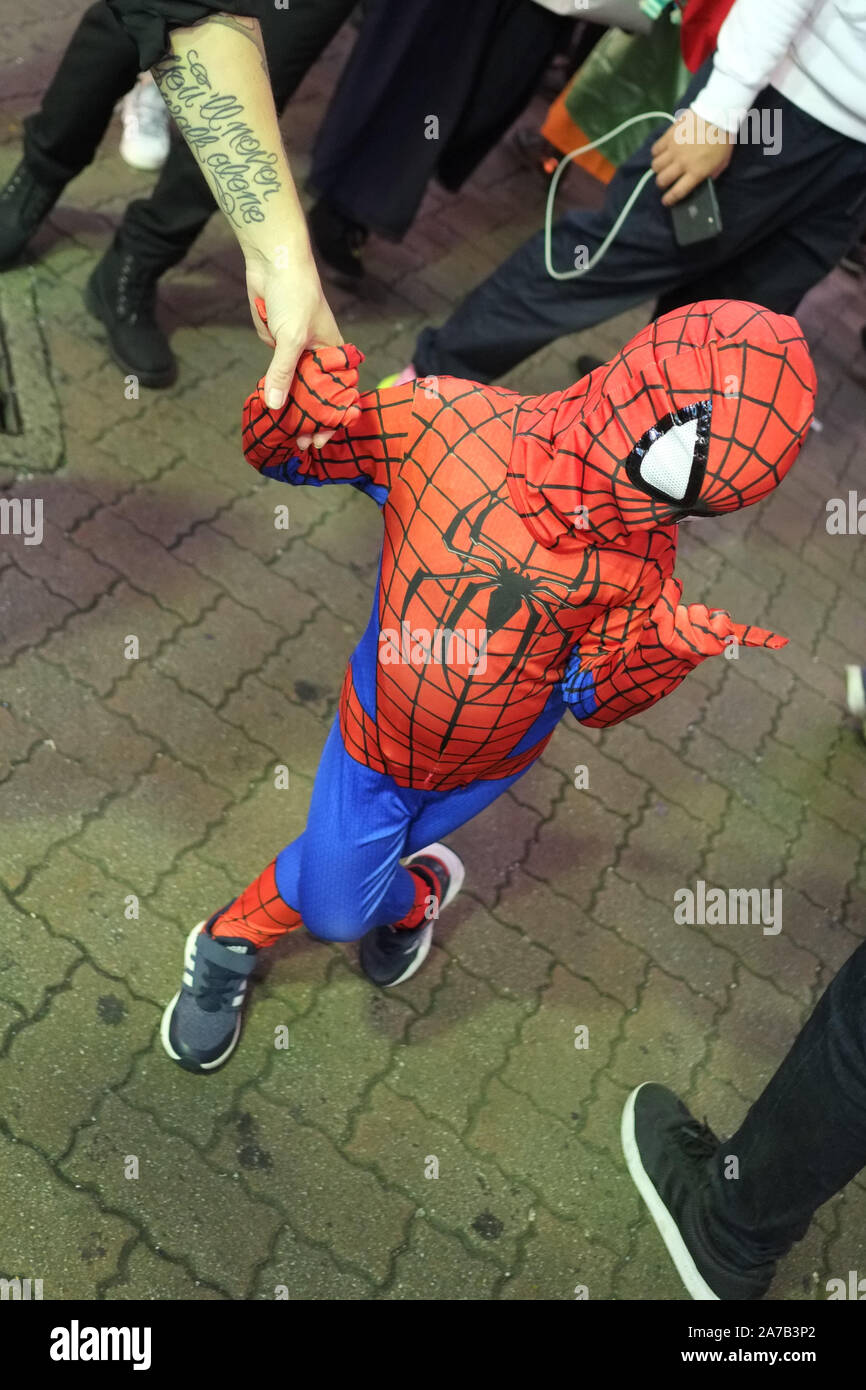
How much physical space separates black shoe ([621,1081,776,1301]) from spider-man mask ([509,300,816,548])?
1.40 m

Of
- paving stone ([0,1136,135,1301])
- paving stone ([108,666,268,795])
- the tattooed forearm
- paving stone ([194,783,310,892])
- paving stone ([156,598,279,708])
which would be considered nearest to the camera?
the tattooed forearm

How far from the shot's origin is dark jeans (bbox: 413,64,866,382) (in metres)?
2.69

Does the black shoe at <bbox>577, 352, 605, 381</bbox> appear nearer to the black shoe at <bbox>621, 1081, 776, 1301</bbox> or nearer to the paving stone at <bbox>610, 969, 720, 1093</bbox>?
the paving stone at <bbox>610, 969, 720, 1093</bbox>

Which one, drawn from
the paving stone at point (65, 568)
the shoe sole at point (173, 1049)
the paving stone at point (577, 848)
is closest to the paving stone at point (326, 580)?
the paving stone at point (65, 568)

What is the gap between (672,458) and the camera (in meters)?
1.46

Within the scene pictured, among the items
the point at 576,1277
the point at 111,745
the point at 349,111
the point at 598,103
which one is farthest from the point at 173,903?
the point at 598,103

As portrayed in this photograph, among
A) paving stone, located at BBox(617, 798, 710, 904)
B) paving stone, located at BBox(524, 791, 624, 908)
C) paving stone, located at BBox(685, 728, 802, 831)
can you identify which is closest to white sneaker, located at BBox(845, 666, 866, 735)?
paving stone, located at BBox(685, 728, 802, 831)

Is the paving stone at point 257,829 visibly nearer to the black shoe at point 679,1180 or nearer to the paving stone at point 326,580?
the paving stone at point 326,580

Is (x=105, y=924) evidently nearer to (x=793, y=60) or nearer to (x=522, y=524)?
(x=522, y=524)

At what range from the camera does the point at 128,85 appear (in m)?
2.94

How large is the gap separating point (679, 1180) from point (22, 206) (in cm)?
311

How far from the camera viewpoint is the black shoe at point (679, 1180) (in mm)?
2125

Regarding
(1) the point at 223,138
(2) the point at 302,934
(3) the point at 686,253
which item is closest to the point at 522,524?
(1) the point at 223,138

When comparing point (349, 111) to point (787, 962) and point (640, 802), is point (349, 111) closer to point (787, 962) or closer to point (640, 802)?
point (640, 802)
